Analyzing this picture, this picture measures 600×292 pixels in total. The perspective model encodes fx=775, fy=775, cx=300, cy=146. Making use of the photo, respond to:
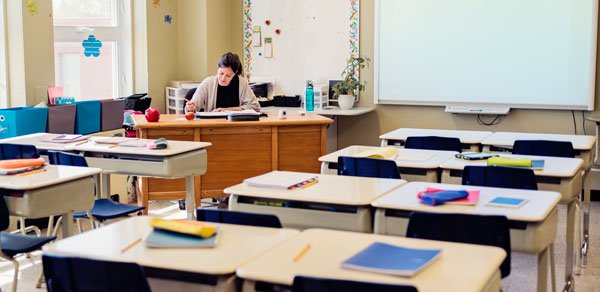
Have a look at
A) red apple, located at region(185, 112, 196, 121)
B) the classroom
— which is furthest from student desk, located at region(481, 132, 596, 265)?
red apple, located at region(185, 112, 196, 121)

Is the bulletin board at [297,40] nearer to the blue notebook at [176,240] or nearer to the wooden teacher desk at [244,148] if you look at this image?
the wooden teacher desk at [244,148]

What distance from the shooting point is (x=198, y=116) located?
655 centimetres

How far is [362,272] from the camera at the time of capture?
2.20m

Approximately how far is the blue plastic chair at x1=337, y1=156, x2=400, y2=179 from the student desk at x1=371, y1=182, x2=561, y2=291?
0.75 metres

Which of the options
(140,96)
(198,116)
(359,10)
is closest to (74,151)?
(198,116)

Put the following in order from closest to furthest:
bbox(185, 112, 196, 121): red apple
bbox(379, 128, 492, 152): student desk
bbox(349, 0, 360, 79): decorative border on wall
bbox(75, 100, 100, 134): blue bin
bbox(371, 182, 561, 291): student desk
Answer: bbox(371, 182, 561, 291): student desk, bbox(379, 128, 492, 152): student desk, bbox(185, 112, 196, 121): red apple, bbox(75, 100, 100, 134): blue bin, bbox(349, 0, 360, 79): decorative border on wall

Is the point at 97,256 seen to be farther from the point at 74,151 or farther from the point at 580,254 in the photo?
the point at 580,254

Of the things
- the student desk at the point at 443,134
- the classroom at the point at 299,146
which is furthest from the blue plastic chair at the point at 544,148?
the student desk at the point at 443,134

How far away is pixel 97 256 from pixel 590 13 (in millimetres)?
6052

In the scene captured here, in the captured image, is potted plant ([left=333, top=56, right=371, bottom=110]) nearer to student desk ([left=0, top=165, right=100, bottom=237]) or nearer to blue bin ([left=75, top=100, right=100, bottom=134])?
blue bin ([left=75, top=100, right=100, bottom=134])

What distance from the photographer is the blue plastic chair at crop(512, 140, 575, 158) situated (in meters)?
Result: 5.09

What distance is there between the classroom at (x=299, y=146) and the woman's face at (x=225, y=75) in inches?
0.6

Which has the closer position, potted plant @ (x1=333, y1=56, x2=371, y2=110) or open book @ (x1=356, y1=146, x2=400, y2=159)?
open book @ (x1=356, y1=146, x2=400, y2=159)

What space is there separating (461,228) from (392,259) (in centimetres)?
68
